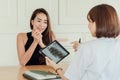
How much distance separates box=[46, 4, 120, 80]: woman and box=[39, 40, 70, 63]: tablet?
52 centimetres

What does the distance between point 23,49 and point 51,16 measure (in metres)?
0.53

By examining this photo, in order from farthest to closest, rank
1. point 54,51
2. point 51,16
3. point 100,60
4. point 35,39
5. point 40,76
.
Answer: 1. point 51,16
2. point 35,39
3. point 54,51
4. point 40,76
5. point 100,60

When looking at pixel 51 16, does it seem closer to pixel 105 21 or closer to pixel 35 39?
pixel 35 39

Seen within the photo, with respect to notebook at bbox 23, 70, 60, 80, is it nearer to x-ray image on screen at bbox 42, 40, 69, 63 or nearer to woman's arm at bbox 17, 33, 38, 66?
x-ray image on screen at bbox 42, 40, 69, 63

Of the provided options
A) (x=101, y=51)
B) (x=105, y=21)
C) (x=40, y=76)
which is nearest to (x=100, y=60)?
(x=101, y=51)

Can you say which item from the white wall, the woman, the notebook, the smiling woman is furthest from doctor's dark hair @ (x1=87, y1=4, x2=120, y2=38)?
the white wall

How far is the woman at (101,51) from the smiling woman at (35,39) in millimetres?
1137

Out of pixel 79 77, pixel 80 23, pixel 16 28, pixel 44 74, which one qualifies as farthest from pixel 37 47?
pixel 79 77

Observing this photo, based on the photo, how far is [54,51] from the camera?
6.53 ft

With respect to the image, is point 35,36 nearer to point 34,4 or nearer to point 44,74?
point 34,4

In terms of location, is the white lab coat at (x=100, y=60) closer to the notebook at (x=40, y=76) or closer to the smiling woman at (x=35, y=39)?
the notebook at (x=40, y=76)

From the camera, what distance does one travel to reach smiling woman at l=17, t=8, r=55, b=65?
2.58m

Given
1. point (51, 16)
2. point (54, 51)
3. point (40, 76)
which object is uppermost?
point (51, 16)

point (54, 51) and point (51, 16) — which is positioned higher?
point (51, 16)
